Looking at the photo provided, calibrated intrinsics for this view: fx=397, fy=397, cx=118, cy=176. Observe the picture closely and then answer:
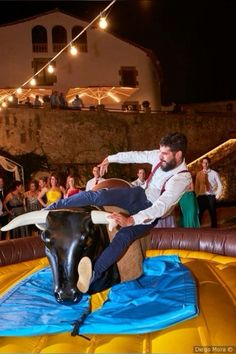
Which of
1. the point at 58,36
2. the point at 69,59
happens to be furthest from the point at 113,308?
the point at 58,36

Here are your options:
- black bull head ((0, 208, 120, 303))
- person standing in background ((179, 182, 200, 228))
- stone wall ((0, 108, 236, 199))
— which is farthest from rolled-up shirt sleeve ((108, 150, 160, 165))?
stone wall ((0, 108, 236, 199))

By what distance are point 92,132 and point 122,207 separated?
1277 cm

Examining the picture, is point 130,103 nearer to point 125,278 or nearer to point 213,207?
point 213,207

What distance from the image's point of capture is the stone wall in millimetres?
14391

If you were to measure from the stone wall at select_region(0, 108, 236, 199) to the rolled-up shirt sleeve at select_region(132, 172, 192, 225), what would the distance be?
36.7 feet

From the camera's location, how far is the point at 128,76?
66.7 feet

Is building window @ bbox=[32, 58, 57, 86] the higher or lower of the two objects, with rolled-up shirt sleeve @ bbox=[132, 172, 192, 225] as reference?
higher

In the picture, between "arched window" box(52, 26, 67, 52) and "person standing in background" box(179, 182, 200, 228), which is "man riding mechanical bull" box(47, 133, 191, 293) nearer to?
"person standing in background" box(179, 182, 200, 228)

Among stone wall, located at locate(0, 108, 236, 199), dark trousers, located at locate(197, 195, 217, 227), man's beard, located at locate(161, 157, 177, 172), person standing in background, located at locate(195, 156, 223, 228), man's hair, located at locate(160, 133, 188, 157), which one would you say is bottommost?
dark trousers, located at locate(197, 195, 217, 227)

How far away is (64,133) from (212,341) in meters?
13.5

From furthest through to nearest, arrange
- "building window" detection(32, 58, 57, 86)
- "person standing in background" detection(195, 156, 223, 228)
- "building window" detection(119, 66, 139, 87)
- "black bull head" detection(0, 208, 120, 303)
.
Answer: "building window" detection(119, 66, 139, 87) < "building window" detection(32, 58, 57, 86) < "person standing in background" detection(195, 156, 223, 228) < "black bull head" detection(0, 208, 120, 303)

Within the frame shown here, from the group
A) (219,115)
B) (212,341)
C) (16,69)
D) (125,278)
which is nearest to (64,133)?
(16,69)

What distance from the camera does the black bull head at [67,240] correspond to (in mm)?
2664

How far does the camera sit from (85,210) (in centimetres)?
294
